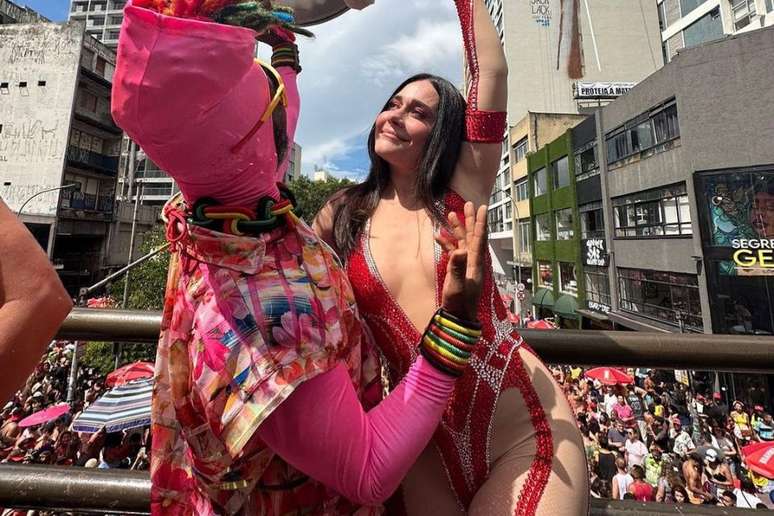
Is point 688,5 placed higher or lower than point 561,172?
higher

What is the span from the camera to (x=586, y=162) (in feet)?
73.5

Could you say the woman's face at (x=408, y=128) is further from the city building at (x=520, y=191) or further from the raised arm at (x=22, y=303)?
the city building at (x=520, y=191)

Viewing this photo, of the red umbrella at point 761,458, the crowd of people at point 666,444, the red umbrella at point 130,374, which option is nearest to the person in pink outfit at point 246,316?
the crowd of people at point 666,444

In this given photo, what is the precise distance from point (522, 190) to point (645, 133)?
47.6ft

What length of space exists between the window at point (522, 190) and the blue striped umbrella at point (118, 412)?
2859 centimetres

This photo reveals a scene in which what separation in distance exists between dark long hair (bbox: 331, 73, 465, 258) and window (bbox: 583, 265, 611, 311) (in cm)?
2114

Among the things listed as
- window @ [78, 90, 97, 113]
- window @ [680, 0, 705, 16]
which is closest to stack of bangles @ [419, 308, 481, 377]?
window @ [78, 90, 97, 113]

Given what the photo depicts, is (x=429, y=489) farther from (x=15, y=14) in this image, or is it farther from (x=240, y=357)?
(x=15, y=14)

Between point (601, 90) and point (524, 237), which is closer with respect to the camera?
point (601, 90)

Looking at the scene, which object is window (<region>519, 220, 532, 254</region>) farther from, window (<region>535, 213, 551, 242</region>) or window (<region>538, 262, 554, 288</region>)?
window (<region>538, 262, 554, 288</region>)

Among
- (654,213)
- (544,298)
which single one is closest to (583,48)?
(544,298)

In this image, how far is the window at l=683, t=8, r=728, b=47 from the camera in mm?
21266

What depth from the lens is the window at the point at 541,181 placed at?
88.4 feet

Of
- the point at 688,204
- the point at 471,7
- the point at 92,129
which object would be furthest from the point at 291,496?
the point at 92,129
